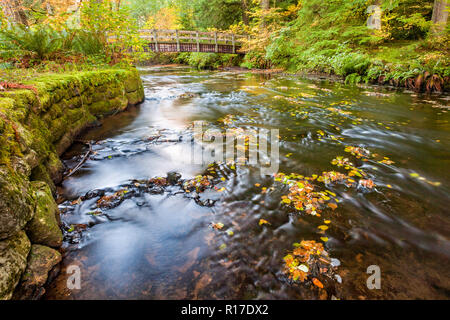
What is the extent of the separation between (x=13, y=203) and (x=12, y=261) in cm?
38

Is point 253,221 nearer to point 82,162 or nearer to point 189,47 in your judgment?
point 82,162

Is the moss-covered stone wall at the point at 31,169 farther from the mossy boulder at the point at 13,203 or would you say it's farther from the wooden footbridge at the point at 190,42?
the wooden footbridge at the point at 190,42

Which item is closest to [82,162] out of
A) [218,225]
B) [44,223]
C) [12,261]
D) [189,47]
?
[44,223]

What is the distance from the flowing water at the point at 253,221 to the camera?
5.53ft

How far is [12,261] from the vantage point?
1407 millimetres

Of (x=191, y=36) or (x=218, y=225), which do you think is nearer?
(x=218, y=225)

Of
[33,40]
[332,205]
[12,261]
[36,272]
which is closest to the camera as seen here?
[12,261]

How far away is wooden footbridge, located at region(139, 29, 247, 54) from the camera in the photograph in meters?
17.2

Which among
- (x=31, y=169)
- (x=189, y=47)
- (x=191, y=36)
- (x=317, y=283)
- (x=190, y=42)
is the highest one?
(x=191, y=36)

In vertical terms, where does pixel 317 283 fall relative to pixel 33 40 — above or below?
below

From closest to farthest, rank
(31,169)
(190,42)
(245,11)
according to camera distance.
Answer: (31,169)
(190,42)
(245,11)

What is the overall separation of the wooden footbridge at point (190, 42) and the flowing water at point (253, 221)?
15.7 m

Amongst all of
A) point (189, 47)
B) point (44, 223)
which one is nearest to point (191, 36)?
point (189, 47)
